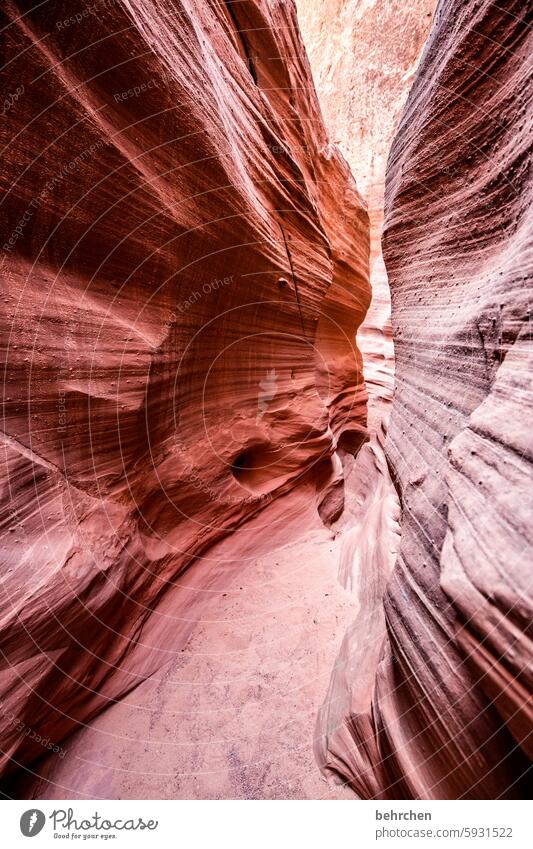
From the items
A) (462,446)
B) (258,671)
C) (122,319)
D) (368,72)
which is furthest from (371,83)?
(258,671)

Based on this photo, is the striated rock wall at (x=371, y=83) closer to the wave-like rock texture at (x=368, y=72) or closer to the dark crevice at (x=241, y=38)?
the wave-like rock texture at (x=368, y=72)

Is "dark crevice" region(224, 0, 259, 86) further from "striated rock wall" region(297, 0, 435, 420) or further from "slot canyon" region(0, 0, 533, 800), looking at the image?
"striated rock wall" region(297, 0, 435, 420)

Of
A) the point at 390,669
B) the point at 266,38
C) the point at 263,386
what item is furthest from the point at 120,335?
the point at 266,38

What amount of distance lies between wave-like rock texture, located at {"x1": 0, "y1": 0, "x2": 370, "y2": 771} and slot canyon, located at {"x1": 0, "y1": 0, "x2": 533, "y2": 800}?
0.02 m

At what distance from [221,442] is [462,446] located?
103 inches

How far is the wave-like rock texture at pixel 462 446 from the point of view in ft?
3.72

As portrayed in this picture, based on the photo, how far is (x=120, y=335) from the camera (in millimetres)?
2479

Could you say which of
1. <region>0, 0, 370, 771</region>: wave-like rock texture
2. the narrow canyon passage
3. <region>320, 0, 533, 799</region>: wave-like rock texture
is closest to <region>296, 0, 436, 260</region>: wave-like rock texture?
<region>0, 0, 370, 771</region>: wave-like rock texture

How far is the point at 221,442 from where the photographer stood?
3.69m

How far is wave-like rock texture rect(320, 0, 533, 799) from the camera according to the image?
1.13 meters

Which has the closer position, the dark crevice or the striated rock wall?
the dark crevice

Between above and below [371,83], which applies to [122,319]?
below

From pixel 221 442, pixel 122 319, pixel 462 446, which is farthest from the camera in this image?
pixel 221 442

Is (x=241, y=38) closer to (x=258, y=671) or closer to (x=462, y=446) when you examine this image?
(x=462, y=446)
